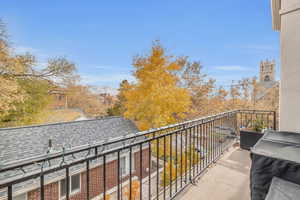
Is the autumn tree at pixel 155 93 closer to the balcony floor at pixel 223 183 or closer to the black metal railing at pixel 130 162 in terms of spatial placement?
the black metal railing at pixel 130 162

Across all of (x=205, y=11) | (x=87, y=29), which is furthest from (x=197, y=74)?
(x=87, y=29)

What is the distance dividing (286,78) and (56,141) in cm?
788

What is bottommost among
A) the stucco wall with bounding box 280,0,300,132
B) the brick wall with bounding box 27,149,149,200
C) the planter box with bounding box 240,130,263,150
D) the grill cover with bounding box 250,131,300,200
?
Answer: the brick wall with bounding box 27,149,149,200

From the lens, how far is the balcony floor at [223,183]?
1549 mm

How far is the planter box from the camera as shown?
2.82m

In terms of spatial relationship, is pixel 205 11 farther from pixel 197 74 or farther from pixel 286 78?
pixel 286 78

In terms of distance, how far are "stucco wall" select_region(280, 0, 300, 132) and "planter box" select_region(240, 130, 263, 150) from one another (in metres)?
1.45

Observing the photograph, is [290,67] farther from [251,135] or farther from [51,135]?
[51,135]

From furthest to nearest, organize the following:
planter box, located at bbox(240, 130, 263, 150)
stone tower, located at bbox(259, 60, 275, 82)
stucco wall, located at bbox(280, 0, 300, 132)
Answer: stone tower, located at bbox(259, 60, 275, 82)
planter box, located at bbox(240, 130, 263, 150)
stucco wall, located at bbox(280, 0, 300, 132)

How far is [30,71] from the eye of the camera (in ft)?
30.5

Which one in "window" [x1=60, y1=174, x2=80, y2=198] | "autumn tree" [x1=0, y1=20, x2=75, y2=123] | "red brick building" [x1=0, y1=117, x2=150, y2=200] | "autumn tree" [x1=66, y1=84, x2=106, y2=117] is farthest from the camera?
"autumn tree" [x1=66, y1=84, x2=106, y2=117]

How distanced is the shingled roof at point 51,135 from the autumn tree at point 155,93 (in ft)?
4.85

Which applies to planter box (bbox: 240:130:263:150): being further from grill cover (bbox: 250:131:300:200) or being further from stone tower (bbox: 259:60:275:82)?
stone tower (bbox: 259:60:275:82)

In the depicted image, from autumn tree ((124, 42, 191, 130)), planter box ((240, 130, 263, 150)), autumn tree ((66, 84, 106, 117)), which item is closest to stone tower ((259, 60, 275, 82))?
autumn tree ((124, 42, 191, 130))
